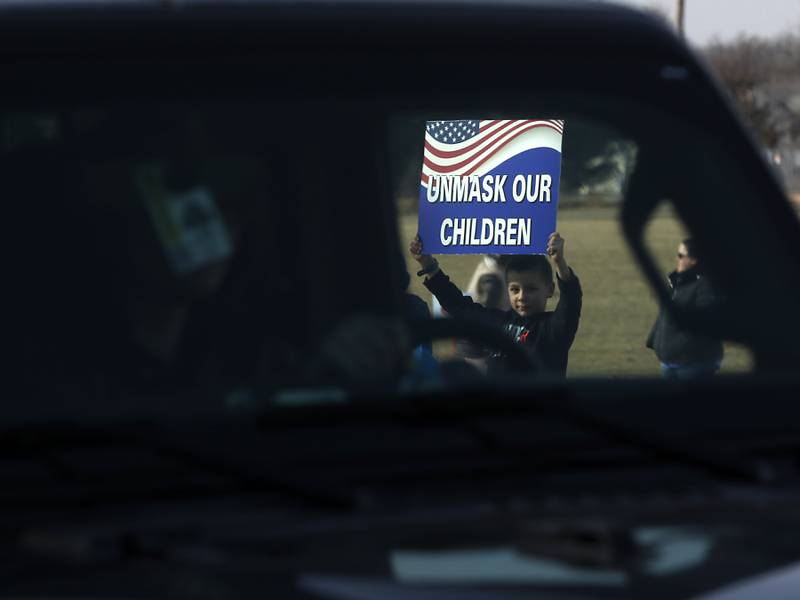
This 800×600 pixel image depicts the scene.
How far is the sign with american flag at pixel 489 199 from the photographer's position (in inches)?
236

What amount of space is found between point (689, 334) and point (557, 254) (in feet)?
10.3

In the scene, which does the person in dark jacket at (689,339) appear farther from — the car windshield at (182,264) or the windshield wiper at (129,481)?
the windshield wiper at (129,481)

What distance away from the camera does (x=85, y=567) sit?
189 cm

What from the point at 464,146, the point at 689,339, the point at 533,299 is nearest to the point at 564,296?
the point at 533,299

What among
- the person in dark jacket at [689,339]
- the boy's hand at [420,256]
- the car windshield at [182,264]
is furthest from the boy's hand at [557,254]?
the car windshield at [182,264]

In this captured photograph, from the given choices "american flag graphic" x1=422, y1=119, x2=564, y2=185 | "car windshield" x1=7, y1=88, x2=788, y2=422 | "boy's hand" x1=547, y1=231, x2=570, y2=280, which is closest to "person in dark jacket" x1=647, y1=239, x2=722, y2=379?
"car windshield" x1=7, y1=88, x2=788, y2=422

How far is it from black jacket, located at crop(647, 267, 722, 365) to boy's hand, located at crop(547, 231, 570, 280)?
2616 millimetres

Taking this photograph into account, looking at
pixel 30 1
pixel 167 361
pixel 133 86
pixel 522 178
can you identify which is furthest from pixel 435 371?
pixel 522 178

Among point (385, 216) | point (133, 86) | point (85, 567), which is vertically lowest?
point (85, 567)

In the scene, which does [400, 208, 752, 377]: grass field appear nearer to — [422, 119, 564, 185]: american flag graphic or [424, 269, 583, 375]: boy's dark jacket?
[424, 269, 583, 375]: boy's dark jacket

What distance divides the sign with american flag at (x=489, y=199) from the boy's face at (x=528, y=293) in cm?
17

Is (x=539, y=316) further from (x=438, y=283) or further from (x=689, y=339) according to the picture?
(x=689, y=339)

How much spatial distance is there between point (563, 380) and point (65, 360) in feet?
2.30

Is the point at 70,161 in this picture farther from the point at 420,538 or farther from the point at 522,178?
the point at 522,178
